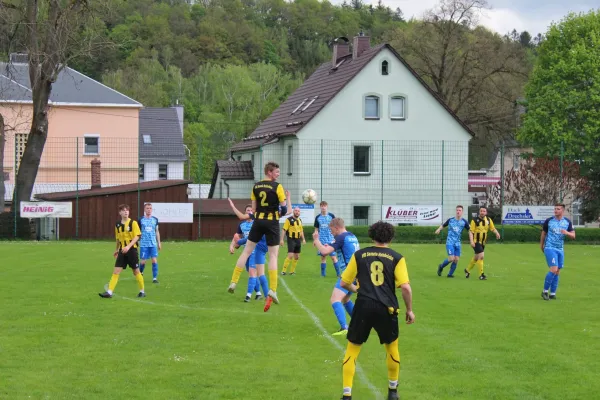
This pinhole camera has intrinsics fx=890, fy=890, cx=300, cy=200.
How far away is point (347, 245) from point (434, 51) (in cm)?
5012

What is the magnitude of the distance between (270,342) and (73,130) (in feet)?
156

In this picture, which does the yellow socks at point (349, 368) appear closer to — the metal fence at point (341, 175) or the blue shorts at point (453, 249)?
the blue shorts at point (453, 249)

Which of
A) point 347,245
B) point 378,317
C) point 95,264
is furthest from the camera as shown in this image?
point 95,264

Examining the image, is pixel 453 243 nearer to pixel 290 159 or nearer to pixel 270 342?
pixel 270 342

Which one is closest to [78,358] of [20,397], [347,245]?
[20,397]

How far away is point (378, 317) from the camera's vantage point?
8.62 metres

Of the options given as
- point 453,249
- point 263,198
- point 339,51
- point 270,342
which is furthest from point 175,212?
point 270,342

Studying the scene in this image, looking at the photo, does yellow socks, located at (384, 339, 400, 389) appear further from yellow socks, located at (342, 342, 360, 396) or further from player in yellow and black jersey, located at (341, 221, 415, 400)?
yellow socks, located at (342, 342, 360, 396)

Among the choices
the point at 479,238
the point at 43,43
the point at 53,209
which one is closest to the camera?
the point at 479,238

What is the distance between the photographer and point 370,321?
28.3 feet

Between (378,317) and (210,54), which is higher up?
(210,54)

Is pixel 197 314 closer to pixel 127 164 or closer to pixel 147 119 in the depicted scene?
pixel 127 164

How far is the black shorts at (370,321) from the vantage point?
8602 mm

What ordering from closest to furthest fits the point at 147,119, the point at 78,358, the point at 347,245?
the point at 78,358, the point at 347,245, the point at 147,119
